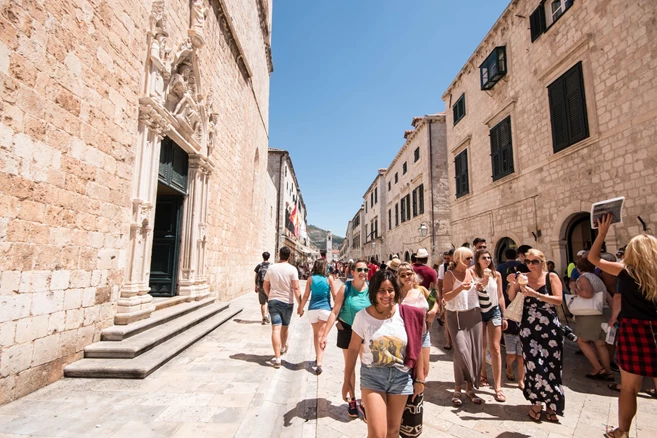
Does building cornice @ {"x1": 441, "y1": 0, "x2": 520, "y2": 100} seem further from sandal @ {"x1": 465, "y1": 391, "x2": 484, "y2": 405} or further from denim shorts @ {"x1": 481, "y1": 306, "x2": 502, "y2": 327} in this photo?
sandal @ {"x1": 465, "y1": 391, "x2": 484, "y2": 405}

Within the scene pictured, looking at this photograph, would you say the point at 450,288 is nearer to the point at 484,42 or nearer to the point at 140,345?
the point at 140,345

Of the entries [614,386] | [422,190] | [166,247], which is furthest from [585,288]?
[422,190]

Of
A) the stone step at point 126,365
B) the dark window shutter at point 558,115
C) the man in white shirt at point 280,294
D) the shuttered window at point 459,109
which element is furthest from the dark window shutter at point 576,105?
the stone step at point 126,365

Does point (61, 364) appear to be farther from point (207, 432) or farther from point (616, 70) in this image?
point (616, 70)

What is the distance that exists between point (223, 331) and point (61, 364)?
3008mm

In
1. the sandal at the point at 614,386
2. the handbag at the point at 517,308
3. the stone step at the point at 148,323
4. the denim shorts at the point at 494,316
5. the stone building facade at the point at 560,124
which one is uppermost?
the stone building facade at the point at 560,124

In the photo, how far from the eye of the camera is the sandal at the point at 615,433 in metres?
2.48

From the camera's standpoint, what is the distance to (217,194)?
889cm

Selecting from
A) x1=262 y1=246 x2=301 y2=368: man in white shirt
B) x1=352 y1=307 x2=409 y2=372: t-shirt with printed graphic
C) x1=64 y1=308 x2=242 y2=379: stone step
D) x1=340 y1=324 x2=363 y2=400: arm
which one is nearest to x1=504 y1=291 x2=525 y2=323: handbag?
x1=352 y1=307 x2=409 y2=372: t-shirt with printed graphic

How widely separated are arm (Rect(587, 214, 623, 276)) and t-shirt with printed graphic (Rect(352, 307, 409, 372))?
177cm

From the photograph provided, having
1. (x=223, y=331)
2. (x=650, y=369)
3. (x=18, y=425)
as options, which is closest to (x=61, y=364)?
(x=18, y=425)

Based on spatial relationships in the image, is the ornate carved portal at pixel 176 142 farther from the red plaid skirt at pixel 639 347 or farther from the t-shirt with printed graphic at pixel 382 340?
the red plaid skirt at pixel 639 347

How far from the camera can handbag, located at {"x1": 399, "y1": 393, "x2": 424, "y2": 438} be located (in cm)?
211

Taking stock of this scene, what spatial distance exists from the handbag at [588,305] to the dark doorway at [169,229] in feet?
24.7
